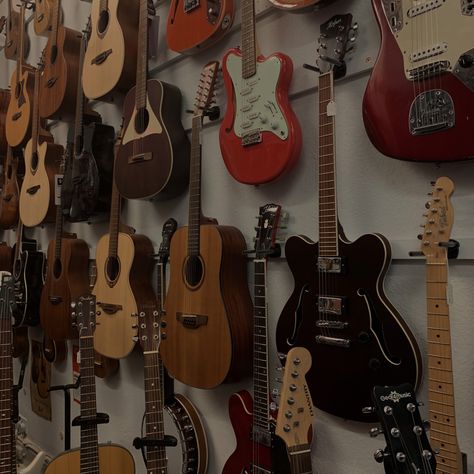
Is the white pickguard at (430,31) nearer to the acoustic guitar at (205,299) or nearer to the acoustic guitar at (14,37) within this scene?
the acoustic guitar at (205,299)

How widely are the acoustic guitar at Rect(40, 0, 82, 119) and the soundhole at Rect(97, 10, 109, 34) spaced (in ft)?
1.05

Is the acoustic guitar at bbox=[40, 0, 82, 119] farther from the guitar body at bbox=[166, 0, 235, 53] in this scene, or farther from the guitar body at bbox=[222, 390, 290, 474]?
the guitar body at bbox=[222, 390, 290, 474]

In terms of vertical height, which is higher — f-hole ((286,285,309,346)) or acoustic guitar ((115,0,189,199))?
acoustic guitar ((115,0,189,199))

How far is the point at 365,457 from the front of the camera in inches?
49.3

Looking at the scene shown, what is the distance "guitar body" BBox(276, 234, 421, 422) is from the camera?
3.57 ft

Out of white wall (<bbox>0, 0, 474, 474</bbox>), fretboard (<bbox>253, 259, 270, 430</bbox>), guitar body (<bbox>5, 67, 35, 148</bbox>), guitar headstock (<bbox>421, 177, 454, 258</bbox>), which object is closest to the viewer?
guitar headstock (<bbox>421, 177, 454, 258</bbox>)

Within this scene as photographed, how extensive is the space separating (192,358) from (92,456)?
1.48ft

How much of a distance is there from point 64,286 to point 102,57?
1045 millimetres

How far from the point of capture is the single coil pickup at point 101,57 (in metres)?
2.07

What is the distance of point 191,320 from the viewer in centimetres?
154

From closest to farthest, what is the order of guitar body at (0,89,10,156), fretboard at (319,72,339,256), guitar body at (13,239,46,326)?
fretboard at (319,72,339,256) → guitar body at (13,239,46,326) → guitar body at (0,89,10,156)

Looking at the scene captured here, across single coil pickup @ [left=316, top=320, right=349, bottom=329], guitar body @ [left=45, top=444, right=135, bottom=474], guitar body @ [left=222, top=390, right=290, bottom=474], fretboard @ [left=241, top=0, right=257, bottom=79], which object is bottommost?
guitar body @ [left=45, top=444, right=135, bottom=474]

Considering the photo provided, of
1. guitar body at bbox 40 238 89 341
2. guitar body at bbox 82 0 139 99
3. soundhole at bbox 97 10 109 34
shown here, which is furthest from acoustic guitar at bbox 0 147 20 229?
soundhole at bbox 97 10 109 34

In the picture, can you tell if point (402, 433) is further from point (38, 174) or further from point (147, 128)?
point (38, 174)
